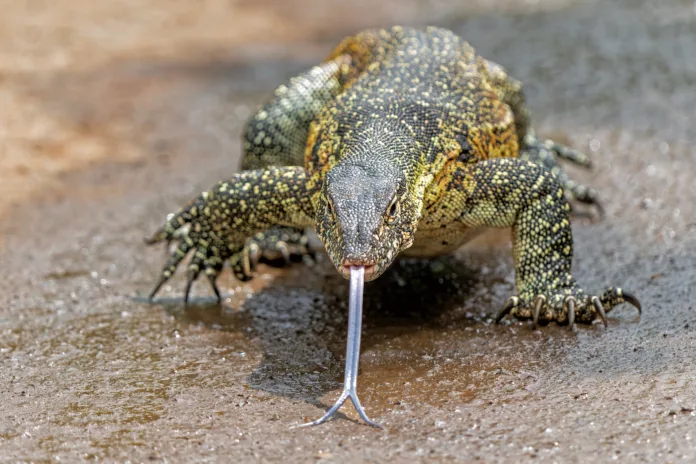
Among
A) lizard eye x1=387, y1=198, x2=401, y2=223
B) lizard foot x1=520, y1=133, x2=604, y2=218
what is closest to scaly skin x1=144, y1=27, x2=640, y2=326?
lizard eye x1=387, y1=198, x2=401, y2=223

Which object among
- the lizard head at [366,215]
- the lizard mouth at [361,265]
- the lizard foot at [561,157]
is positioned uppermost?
the lizard foot at [561,157]

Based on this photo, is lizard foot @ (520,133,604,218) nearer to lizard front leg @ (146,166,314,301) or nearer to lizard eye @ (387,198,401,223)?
lizard front leg @ (146,166,314,301)

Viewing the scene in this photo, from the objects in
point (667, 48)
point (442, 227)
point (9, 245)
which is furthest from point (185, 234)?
point (667, 48)

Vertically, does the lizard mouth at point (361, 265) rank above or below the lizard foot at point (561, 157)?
below

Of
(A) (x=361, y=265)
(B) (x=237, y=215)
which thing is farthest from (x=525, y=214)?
(B) (x=237, y=215)

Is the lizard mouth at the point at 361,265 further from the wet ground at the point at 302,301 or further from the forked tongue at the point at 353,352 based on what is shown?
the wet ground at the point at 302,301

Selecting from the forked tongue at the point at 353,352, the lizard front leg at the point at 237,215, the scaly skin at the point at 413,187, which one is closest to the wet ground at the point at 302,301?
the forked tongue at the point at 353,352

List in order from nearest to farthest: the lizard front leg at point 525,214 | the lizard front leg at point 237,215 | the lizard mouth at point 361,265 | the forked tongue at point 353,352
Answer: the forked tongue at point 353,352, the lizard mouth at point 361,265, the lizard front leg at point 525,214, the lizard front leg at point 237,215

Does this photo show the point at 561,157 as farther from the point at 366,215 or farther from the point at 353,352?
the point at 353,352
